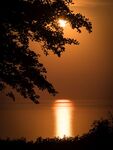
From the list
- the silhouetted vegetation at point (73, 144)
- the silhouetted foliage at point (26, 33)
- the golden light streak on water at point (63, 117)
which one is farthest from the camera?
the golden light streak on water at point (63, 117)

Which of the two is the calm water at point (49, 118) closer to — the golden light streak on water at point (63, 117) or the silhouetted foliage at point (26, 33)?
the golden light streak on water at point (63, 117)

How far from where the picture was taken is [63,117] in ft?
23.3

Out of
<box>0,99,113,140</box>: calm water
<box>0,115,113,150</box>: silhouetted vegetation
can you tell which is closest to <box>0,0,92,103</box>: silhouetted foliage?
<box>0,115,113,150</box>: silhouetted vegetation

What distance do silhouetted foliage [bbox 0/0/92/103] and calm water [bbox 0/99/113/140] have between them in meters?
2.20

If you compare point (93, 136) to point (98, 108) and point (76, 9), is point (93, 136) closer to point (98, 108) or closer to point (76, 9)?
point (98, 108)

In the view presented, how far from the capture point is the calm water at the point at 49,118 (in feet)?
20.9

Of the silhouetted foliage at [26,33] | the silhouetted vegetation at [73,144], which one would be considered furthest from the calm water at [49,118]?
the silhouetted foliage at [26,33]

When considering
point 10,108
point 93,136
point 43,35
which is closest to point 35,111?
point 10,108

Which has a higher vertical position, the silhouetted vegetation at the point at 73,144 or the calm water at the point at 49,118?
the calm water at the point at 49,118

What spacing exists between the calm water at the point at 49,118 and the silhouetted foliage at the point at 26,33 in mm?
2200

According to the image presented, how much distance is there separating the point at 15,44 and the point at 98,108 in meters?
4.36

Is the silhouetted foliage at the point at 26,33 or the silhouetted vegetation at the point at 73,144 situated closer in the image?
the silhouetted foliage at the point at 26,33

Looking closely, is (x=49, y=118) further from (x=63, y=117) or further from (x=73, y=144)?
(x=73, y=144)

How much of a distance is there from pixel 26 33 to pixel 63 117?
11.0 ft
